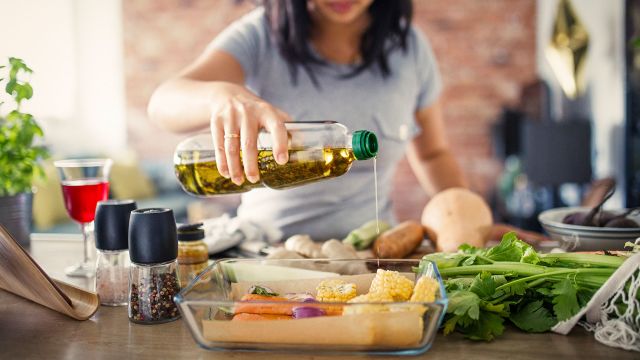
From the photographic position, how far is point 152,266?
2.77 feet

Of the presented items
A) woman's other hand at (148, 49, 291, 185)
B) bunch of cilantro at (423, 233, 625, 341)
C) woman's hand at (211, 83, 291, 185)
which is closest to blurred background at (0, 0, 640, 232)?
woman's other hand at (148, 49, 291, 185)

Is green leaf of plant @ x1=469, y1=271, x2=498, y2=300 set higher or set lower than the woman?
lower

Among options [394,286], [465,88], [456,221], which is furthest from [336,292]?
[465,88]

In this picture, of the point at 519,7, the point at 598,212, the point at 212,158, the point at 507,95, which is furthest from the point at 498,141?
the point at 212,158

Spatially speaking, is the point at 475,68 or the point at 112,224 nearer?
the point at 112,224

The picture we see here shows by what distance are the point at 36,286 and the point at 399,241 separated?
72 centimetres

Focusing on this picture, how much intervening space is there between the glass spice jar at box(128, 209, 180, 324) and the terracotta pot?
0.60 m

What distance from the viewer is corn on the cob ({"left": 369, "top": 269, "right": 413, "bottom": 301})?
0.74 m

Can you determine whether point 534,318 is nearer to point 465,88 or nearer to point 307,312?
point 307,312

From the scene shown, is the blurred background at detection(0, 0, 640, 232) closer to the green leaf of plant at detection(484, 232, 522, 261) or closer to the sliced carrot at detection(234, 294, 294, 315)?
the green leaf of plant at detection(484, 232, 522, 261)

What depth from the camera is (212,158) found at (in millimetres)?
981

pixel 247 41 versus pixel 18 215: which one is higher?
pixel 247 41

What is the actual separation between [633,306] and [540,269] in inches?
5.0

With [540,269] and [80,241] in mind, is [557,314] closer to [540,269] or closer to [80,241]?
[540,269]
